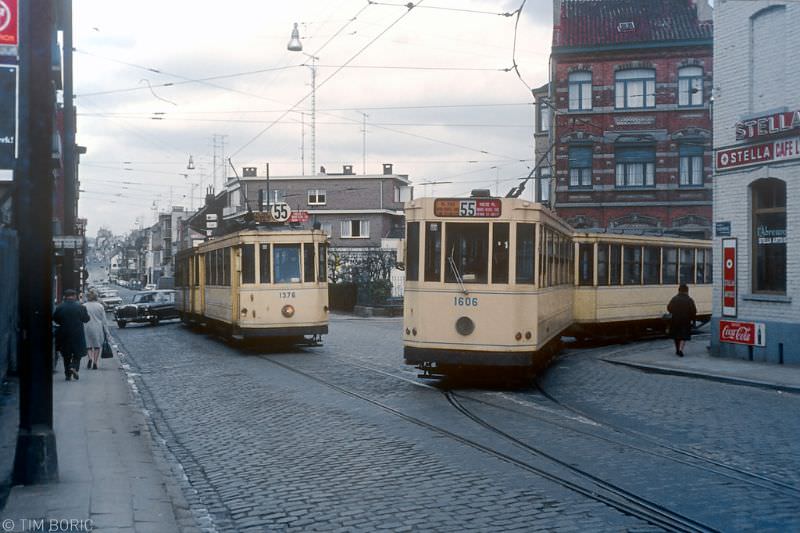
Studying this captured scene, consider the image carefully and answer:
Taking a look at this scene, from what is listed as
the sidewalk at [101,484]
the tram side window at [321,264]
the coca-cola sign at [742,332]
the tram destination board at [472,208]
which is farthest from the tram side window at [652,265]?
the sidewalk at [101,484]

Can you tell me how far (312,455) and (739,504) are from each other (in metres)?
4.17

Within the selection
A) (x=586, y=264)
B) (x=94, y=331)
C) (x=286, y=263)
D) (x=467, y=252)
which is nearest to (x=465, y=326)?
(x=467, y=252)

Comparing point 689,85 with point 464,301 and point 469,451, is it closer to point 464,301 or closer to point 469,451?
point 464,301

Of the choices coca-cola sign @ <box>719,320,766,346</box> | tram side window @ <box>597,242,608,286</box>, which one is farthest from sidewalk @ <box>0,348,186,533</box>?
tram side window @ <box>597,242,608,286</box>

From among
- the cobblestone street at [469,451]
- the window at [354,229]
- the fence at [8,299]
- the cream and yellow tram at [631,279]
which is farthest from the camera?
the window at [354,229]

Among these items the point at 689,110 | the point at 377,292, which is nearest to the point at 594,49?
the point at 689,110

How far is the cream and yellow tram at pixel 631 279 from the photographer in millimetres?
24422

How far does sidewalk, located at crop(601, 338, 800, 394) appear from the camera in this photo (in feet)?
53.9

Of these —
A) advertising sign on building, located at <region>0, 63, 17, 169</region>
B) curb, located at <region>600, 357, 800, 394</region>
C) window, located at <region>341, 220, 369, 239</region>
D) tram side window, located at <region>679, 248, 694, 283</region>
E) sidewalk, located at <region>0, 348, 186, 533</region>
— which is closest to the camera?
sidewalk, located at <region>0, 348, 186, 533</region>

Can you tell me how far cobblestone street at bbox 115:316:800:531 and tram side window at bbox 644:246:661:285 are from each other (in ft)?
30.9

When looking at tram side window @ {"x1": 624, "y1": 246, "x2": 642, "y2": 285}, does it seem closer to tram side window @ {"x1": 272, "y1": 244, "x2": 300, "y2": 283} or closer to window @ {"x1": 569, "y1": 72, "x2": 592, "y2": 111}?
tram side window @ {"x1": 272, "y1": 244, "x2": 300, "y2": 283}

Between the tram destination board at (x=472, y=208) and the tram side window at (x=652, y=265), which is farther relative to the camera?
the tram side window at (x=652, y=265)

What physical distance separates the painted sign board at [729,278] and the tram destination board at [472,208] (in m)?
8.27
